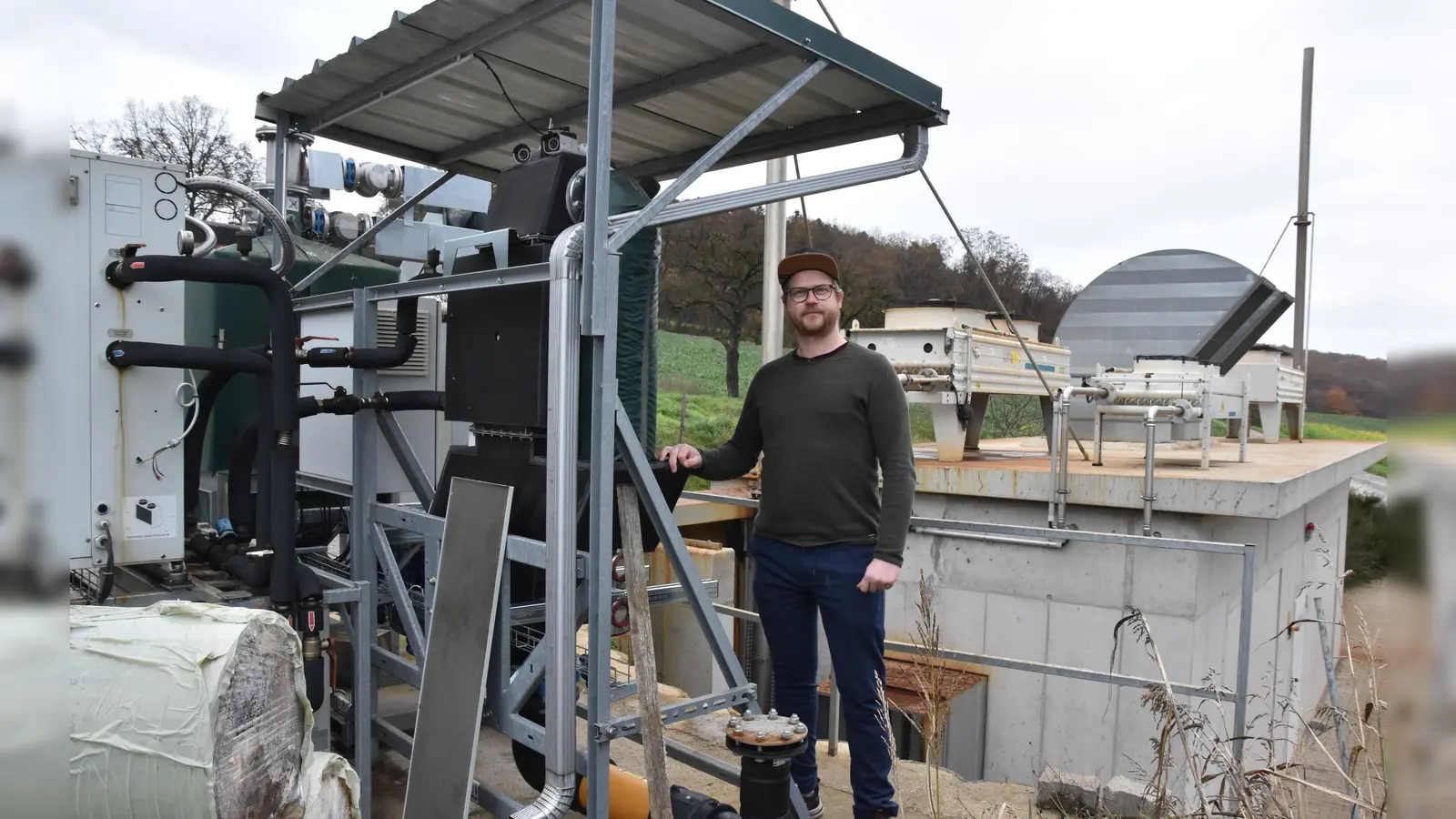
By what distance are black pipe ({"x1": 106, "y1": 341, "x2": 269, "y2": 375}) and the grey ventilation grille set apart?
1018 millimetres

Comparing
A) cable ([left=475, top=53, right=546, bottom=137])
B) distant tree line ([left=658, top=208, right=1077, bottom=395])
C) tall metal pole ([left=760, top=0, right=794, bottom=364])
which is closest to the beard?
cable ([left=475, top=53, right=546, bottom=137])

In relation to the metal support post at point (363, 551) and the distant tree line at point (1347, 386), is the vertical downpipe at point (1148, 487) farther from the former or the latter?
the distant tree line at point (1347, 386)

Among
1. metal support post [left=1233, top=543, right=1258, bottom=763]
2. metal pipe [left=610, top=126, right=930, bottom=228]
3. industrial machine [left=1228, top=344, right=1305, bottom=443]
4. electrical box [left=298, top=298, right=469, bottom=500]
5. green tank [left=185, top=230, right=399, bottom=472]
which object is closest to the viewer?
metal pipe [left=610, top=126, right=930, bottom=228]

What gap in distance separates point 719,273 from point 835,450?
21943 mm

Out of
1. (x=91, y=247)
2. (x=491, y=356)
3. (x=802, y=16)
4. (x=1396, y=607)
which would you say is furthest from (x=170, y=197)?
(x=1396, y=607)

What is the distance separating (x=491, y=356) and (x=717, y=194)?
1.02 meters

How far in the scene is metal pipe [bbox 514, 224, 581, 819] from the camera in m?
2.96

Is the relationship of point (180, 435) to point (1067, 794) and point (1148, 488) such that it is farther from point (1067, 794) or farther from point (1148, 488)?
point (1148, 488)

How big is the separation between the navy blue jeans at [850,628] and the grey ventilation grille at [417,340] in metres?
2.17

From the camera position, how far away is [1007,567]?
842 cm

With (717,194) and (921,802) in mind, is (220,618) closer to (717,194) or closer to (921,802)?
(717,194)

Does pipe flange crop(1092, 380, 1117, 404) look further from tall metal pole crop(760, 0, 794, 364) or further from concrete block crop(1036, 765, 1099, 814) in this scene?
concrete block crop(1036, 765, 1099, 814)

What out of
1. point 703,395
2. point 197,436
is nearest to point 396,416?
point 197,436

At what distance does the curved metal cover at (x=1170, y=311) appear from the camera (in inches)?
600
